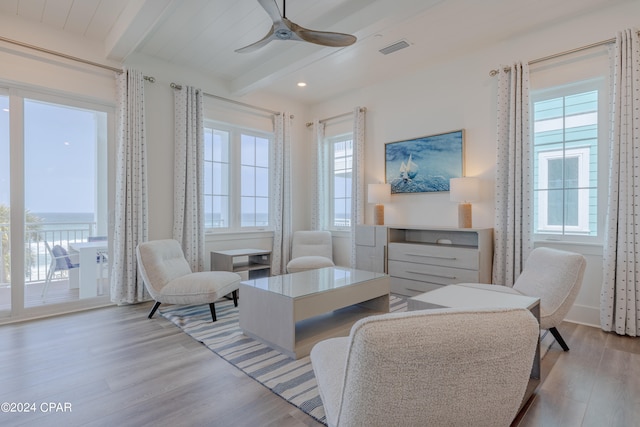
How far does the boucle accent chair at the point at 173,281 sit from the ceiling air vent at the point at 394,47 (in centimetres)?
303

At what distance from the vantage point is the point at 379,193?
174 inches

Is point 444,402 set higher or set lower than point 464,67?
lower

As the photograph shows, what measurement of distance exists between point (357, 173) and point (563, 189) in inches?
97.1

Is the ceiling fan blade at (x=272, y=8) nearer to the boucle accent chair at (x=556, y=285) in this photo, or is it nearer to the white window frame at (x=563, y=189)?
the boucle accent chair at (x=556, y=285)

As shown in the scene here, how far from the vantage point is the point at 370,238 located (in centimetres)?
440

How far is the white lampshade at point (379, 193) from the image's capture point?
443 centimetres

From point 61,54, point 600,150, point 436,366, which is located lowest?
point 436,366

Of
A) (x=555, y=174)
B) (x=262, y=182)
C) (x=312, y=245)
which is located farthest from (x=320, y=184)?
(x=555, y=174)

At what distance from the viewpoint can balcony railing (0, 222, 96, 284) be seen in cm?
321

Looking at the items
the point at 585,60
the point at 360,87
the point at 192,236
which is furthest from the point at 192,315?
the point at 585,60

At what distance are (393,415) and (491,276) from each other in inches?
123

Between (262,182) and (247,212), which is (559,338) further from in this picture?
(262,182)

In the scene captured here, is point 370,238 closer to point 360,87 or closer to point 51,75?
point 360,87

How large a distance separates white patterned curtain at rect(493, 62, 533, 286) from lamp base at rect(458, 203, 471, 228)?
0.28 m
